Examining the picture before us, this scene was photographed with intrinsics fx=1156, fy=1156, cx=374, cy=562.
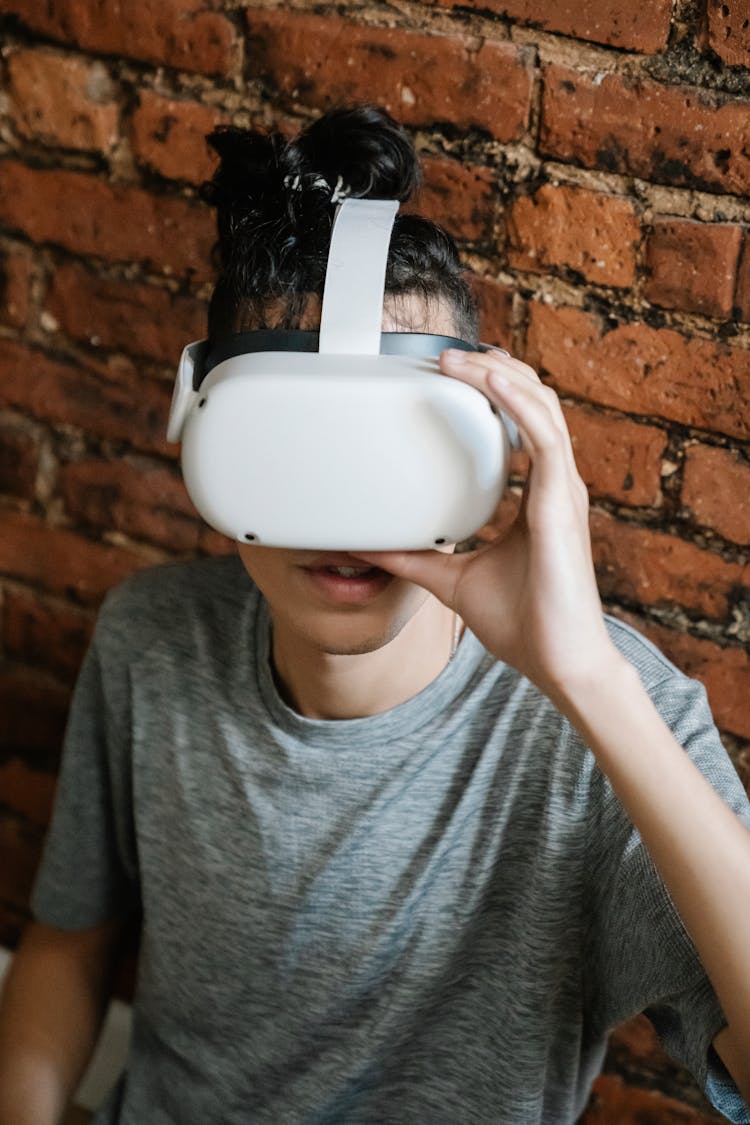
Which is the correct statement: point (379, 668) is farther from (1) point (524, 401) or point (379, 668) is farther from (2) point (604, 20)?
(2) point (604, 20)

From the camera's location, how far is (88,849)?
121cm

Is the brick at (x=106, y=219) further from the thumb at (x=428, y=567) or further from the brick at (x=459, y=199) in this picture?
the thumb at (x=428, y=567)

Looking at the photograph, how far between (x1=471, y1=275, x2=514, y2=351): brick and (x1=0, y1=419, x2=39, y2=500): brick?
571mm

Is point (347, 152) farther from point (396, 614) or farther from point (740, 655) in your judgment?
point (740, 655)

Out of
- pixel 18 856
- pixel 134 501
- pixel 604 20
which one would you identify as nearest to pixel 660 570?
pixel 604 20

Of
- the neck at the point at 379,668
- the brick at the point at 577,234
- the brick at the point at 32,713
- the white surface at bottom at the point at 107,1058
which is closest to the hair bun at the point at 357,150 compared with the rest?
the brick at the point at 577,234

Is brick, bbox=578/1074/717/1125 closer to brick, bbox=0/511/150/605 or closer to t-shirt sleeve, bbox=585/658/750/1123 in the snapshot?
t-shirt sleeve, bbox=585/658/750/1123

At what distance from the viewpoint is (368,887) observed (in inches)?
39.6

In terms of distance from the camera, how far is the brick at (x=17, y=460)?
135 centimetres

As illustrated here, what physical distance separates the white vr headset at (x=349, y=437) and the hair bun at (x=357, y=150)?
155mm

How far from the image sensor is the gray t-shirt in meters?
0.92

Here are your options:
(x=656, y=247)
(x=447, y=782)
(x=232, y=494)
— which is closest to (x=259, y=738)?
(x=447, y=782)

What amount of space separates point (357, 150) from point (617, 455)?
0.35m

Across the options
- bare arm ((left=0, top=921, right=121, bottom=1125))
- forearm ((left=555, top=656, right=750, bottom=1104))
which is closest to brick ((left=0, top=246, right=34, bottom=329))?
bare arm ((left=0, top=921, right=121, bottom=1125))
